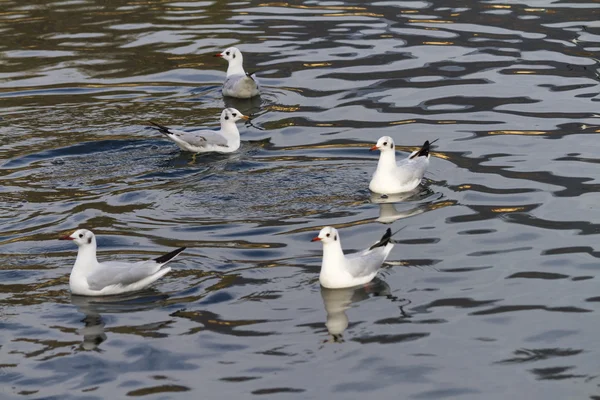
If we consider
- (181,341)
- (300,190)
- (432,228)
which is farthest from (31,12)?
(181,341)

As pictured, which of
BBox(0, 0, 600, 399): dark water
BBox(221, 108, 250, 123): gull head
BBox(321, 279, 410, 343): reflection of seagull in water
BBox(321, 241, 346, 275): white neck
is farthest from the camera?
BBox(221, 108, 250, 123): gull head

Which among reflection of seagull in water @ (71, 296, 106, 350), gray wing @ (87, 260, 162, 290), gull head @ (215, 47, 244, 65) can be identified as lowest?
reflection of seagull in water @ (71, 296, 106, 350)

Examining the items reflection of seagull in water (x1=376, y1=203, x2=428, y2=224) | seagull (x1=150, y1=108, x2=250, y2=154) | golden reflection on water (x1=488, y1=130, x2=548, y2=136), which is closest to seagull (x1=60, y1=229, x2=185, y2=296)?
reflection of seagull in water (x1=376, y1=203, x2=428, y2=224)

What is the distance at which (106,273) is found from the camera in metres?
12.4

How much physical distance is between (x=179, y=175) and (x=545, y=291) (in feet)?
21.0

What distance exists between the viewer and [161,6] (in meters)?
28.0

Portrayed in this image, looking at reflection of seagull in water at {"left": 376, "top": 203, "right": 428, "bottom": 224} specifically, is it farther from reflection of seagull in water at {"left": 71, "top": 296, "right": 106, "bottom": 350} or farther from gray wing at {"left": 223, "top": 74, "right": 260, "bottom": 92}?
gray wing at {"left": 223, "top": 74, "right": 260, "bottom": 92}

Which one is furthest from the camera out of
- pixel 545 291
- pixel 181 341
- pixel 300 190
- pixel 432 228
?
pixel 300 190

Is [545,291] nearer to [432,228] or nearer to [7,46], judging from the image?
[432,228]

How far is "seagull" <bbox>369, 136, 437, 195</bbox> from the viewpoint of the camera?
15.5 meters

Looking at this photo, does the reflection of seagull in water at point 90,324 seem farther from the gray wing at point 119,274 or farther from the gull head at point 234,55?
the gull head at point 234,55

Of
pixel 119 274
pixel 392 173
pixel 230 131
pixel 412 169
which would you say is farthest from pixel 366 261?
pixel 230 131

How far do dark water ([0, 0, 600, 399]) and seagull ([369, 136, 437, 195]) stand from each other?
0.24m

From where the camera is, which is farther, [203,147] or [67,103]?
[67,103]
